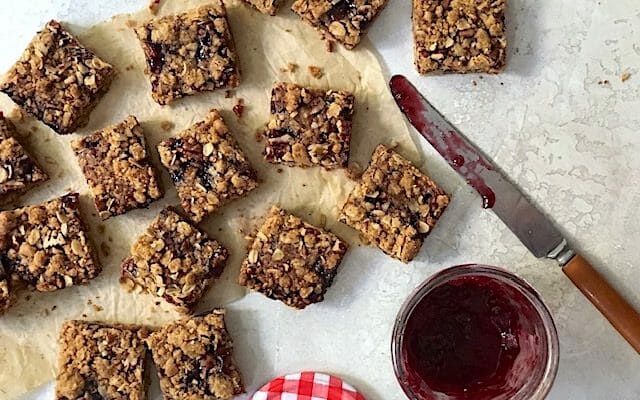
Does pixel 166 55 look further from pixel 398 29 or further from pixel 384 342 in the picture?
pixel 384 342

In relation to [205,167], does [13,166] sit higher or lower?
lower

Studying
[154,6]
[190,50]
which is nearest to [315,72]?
[190,50]

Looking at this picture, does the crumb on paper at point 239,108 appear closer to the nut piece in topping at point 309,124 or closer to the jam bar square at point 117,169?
the nut piece in topping at point 309,124

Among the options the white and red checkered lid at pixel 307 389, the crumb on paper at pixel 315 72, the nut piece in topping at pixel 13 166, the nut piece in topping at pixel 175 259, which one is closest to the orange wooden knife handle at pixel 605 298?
the white and red checkered lid at pixel 307 389

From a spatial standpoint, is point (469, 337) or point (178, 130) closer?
point (469, 337)

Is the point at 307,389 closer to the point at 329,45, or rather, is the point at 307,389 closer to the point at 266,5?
the point at 329,45

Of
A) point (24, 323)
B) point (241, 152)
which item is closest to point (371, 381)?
point (241, 152)

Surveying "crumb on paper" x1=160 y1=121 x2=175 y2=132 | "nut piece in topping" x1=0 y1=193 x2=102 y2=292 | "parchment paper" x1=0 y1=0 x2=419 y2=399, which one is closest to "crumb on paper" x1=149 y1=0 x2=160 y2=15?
"parchment paper" x1=0 y1=0 x2=419 y2=399
